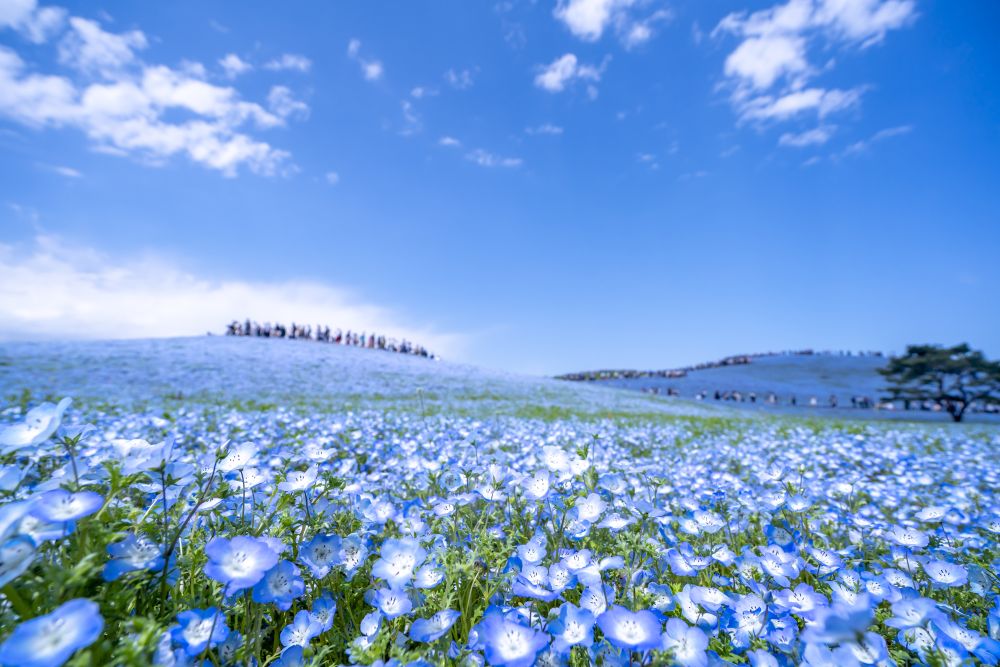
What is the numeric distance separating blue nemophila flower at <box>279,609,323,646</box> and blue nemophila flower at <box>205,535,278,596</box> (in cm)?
39

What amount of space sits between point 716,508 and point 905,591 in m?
0.93

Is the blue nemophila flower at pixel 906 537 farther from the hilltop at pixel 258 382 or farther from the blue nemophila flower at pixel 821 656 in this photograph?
the hilltop at pixel 258 382

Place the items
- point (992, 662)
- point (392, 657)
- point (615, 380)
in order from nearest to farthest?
point (392, 657)
point (992, 662)
point (615, 380)

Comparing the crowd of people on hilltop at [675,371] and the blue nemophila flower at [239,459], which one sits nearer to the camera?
the blue nemophila flower at [239,459]

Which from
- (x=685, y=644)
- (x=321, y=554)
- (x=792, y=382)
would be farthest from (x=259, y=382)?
(x=792, y=382)

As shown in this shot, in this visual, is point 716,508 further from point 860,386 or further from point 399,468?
point 860,386

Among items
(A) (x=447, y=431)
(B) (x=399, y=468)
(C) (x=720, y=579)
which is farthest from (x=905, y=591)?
(A) (x=447, y=431)

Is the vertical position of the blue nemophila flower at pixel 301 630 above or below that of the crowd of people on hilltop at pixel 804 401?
below

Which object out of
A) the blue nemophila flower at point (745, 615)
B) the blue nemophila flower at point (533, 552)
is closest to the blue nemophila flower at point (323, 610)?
the blue nemophila flower at point (533, 552)

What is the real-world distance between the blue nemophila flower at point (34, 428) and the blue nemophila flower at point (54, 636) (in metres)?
0.47

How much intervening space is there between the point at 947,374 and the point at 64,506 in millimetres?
44296

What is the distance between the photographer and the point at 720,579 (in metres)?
2.15

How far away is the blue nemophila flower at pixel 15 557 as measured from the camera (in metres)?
0.92

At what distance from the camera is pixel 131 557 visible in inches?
51.9
